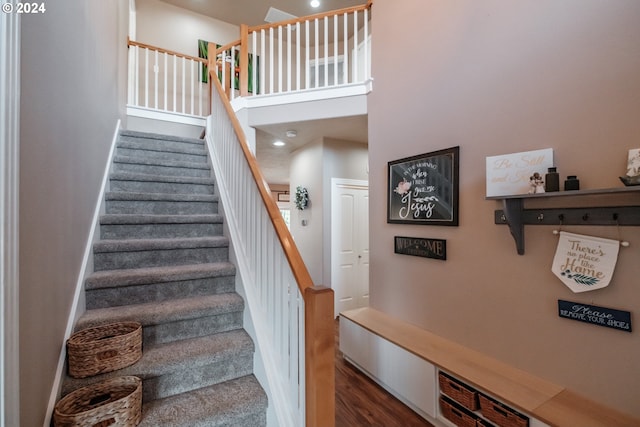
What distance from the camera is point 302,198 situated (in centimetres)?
443

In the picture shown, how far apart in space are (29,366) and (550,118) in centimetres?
261

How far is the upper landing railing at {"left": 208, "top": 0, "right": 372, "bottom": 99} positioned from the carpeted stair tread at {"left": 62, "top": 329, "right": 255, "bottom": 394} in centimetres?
259

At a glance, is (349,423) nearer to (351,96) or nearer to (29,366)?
(29,366)

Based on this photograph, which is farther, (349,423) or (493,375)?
(349,423)

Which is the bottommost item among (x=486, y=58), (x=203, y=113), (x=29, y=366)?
(x=29, y=366)

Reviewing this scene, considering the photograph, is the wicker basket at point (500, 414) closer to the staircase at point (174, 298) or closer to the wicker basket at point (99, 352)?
the staircase at point (174, 298)

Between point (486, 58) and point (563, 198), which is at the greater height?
point (486, 58)

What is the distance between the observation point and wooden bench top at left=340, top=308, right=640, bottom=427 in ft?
4.48

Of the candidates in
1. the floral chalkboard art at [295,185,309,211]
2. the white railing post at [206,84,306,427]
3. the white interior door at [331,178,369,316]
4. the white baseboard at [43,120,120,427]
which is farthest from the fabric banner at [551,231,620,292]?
the floral chalkboard art at [295,185,309,211]

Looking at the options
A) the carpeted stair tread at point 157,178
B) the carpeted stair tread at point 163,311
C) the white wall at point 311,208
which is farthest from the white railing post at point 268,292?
the white wall at point 311,208

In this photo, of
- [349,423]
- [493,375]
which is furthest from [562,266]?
[349,423]

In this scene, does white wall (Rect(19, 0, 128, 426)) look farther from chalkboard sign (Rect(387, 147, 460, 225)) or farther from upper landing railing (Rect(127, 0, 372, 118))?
chalkboard sign (Rect(387, 147, 460, 225))

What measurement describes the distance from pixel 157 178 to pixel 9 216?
200 centimetres

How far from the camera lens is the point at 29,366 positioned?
97 cm
